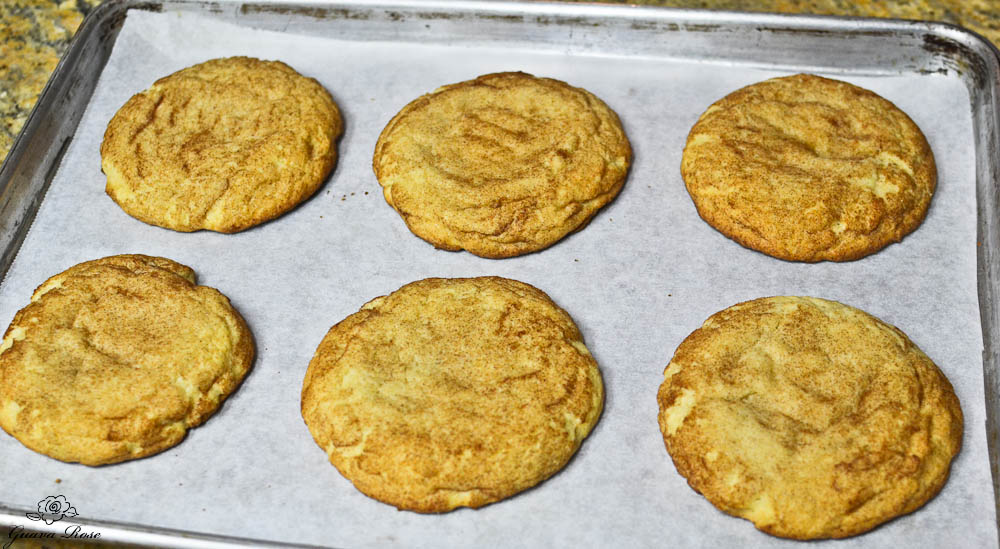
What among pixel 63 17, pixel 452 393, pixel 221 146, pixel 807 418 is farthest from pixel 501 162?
pixel 63 17

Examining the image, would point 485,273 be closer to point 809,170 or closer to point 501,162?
point 501,162

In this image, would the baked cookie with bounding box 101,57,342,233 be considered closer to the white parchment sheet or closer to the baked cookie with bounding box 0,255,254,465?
the white parchment sheet

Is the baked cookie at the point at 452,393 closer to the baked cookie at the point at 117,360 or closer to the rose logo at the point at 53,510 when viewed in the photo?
the baked cookie at the point at 117,360

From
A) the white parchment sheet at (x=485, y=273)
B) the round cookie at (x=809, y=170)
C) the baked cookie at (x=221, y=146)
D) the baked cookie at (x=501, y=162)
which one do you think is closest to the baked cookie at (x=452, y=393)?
the white parchment sheet at (x=485, y=273)

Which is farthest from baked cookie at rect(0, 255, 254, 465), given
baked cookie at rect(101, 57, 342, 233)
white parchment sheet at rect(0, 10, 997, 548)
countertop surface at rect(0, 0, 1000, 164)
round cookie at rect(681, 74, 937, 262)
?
round cookie at rect(681, 74, 937, 262)

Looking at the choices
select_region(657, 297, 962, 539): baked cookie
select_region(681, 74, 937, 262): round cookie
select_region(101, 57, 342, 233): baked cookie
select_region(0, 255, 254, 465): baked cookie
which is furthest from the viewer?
select_region(101, 57, 342, 233): baked cookie
